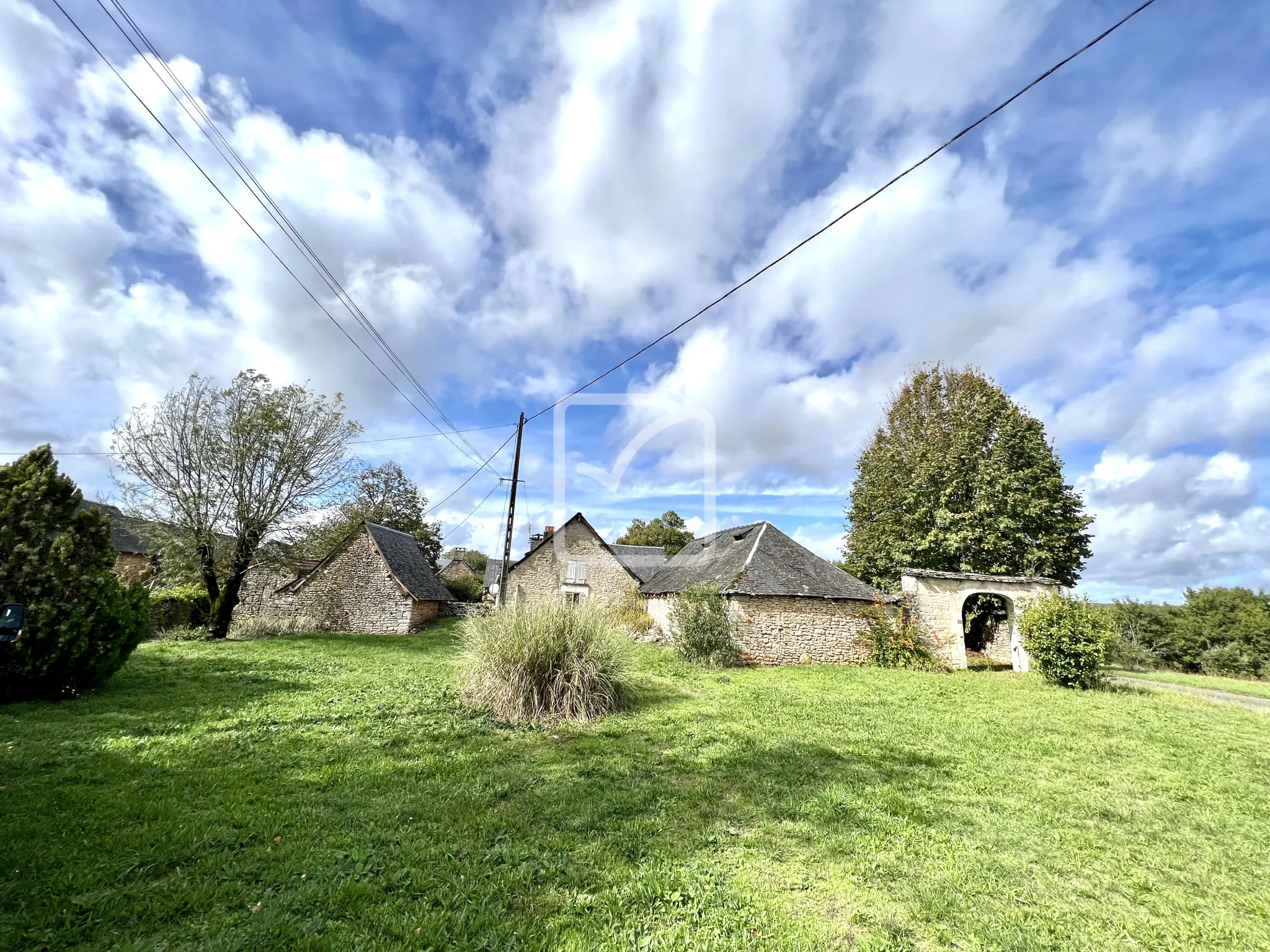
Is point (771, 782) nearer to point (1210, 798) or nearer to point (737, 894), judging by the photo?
point (737, 894)

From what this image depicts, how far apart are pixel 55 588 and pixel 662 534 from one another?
136 ft

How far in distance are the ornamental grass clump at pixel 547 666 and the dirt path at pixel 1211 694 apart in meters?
12.8

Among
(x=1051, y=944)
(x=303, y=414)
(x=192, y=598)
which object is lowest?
(x=1051, y=944)

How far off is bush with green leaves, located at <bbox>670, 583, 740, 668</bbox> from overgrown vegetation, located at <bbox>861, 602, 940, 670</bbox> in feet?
13.2

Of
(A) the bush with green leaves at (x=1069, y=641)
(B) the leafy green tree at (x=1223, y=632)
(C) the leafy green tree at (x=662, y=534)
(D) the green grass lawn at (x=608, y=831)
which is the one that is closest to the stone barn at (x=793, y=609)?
(A) the bush with green leaves at (x=1069, y=641)

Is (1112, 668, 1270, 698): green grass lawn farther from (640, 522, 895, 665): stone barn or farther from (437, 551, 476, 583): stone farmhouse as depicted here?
(437, 551, 476, 583): stone farmhouse

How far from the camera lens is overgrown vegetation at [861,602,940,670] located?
46.5 feet

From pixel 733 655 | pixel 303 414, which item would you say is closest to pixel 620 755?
pixel 733 655

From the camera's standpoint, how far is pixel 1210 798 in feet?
16.6

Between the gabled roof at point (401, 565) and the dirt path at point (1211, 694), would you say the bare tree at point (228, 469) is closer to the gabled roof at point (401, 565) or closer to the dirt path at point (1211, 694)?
the gabled roof at point (401, 565)

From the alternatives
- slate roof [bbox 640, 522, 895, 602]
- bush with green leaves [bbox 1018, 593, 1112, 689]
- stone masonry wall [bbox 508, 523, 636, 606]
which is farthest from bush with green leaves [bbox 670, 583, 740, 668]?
stone masonry wall [bbox 508, 523, 636, 606]

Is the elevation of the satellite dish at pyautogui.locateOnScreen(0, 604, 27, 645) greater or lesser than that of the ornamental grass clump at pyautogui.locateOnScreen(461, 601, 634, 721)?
greater

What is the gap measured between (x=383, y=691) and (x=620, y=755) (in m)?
4.47

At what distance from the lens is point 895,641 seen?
14.4m
